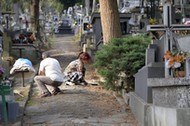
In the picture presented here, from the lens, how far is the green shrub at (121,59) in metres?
11.9

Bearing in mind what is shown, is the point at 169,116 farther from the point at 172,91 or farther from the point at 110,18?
the point at 110,18

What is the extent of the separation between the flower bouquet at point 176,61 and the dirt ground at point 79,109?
245cm

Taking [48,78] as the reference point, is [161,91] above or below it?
above

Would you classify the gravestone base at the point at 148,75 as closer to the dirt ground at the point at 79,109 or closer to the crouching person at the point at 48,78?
→ the dirt ground at the point at 79,109

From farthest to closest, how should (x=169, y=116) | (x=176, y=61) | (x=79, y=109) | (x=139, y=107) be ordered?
(x=79, y=109), (x=139, y=107), (x=176, y=61), (x=169, y=116)

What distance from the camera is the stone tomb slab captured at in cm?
716

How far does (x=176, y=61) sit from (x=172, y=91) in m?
0.66

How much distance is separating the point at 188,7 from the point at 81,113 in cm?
1745

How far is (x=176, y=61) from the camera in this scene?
778 cm

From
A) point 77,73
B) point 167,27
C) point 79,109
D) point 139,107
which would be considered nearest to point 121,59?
point 79,109

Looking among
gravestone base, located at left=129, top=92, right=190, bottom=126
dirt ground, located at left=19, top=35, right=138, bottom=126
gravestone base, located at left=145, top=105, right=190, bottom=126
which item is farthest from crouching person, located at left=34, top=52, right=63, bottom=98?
gravestone base, located at left=145, top=105, right=190, bottom=126

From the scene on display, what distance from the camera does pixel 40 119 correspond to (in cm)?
1052

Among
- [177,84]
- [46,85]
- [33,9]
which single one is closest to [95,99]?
[46,85]

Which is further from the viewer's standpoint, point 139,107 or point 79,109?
point 79,109
